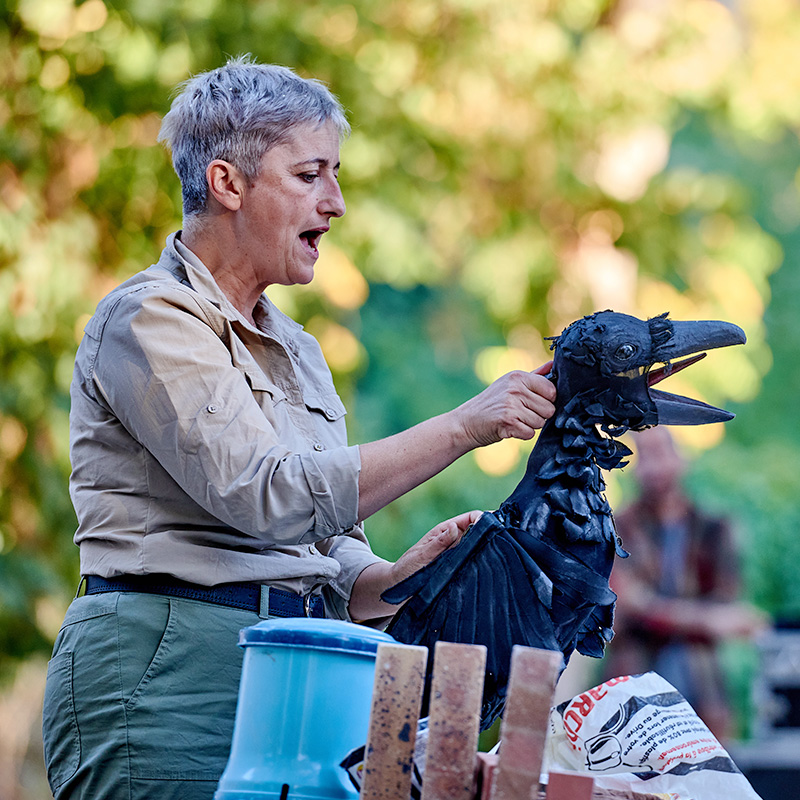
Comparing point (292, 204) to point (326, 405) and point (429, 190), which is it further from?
point (429, 190)

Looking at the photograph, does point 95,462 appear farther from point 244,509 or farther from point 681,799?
point 681,799

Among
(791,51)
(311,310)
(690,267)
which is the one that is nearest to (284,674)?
(311,310)

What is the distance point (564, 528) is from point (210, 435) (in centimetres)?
70

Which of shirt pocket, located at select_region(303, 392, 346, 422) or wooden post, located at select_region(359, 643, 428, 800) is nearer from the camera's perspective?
wooden post, located at select_region(359, 643, 428, 800)

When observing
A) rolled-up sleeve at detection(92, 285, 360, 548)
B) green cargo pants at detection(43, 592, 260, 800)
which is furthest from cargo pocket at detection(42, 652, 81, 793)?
rolled-up sleeve at detection(92, 285, 360, 548)

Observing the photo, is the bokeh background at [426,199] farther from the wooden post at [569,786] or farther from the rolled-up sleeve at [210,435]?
the wooden post at [569,786]

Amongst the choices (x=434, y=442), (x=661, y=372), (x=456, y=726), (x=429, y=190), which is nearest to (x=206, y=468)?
(x=434, y=442)

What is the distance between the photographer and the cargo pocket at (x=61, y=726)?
199cm

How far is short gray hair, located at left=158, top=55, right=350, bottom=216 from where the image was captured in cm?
218

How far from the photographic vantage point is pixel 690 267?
6.20 meters

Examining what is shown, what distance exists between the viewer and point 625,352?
2.05 meters

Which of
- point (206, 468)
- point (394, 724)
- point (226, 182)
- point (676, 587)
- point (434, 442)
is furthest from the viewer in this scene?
point (676, 587)

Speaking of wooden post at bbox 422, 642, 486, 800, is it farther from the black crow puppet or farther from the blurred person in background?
the blurred person in background

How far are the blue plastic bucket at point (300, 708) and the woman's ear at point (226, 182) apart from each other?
2.97 feet
